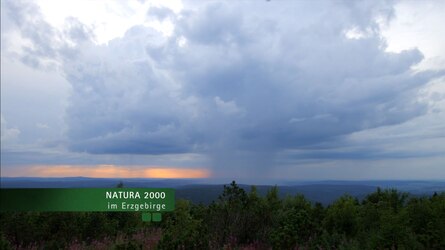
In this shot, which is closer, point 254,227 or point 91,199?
point 91,199

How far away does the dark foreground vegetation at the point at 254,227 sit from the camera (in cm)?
1048

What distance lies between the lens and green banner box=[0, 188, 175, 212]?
11094mm

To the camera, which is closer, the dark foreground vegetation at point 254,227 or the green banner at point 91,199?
the dark foreground vegetation at point 254,227

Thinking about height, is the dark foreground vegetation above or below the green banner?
below

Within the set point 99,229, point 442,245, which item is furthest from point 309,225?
point 99,229

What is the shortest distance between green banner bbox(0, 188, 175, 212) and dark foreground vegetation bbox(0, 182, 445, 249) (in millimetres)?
841

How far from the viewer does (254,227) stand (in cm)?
1222

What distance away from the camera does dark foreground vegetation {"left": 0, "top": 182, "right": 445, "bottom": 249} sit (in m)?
10.5

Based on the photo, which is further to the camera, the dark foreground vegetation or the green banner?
the green banner

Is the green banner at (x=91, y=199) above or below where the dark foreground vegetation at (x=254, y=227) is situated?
above

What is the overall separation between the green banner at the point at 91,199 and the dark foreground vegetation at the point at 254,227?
2.76ft

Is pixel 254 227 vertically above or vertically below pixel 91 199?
below

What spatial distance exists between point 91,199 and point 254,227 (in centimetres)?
435

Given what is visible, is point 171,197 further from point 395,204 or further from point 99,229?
point 395,204
